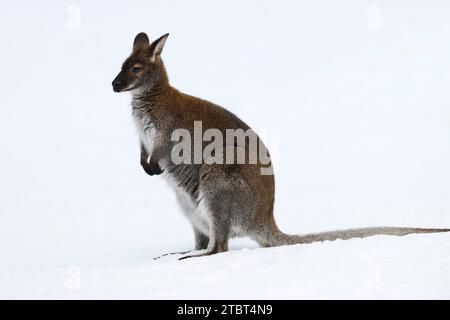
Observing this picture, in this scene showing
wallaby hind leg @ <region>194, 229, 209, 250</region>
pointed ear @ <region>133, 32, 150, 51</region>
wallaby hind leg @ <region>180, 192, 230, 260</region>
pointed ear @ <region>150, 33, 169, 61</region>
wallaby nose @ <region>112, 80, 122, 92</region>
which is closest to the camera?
wallaby hind leg @ <region>180, 192, 230, 260</region>

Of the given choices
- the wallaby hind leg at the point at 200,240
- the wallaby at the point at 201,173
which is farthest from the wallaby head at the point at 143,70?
the wallaby hind leg at the point at 200,240

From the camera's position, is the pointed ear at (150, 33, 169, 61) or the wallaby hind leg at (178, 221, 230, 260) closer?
the wallaby hind leg at (178, 221, 230, 260)

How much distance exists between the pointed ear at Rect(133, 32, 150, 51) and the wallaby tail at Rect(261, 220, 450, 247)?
311 centimetres

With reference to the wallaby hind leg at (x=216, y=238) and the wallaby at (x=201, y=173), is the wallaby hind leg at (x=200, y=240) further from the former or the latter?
the wallaby hind leg at (x=216, y=238)

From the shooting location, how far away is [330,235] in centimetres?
982

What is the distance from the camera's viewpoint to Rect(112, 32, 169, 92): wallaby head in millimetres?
10133

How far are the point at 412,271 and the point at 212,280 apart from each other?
6.60 feet

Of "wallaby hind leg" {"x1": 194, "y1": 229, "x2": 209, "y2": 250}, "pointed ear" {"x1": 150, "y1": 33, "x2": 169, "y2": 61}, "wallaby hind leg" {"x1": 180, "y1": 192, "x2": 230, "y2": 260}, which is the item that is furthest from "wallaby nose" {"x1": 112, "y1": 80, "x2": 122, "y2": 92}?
"wallaby hind leg" {"x1": 194, "y1": 229, "x2": 209, "y2": 250}

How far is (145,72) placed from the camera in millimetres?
10266

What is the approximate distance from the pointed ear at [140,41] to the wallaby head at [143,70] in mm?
45

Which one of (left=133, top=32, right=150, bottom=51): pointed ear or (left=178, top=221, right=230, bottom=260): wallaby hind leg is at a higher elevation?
(left=133, top=32, right=150, bottom=51): pointed ear

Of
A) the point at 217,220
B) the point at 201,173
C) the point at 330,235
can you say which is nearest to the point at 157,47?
the point at 201,173

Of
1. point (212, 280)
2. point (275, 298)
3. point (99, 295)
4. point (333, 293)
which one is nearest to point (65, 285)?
point (99, 295)

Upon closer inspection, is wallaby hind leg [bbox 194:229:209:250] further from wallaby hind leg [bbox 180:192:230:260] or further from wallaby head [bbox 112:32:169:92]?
wallaby head [bbox 112:32:169:92]
